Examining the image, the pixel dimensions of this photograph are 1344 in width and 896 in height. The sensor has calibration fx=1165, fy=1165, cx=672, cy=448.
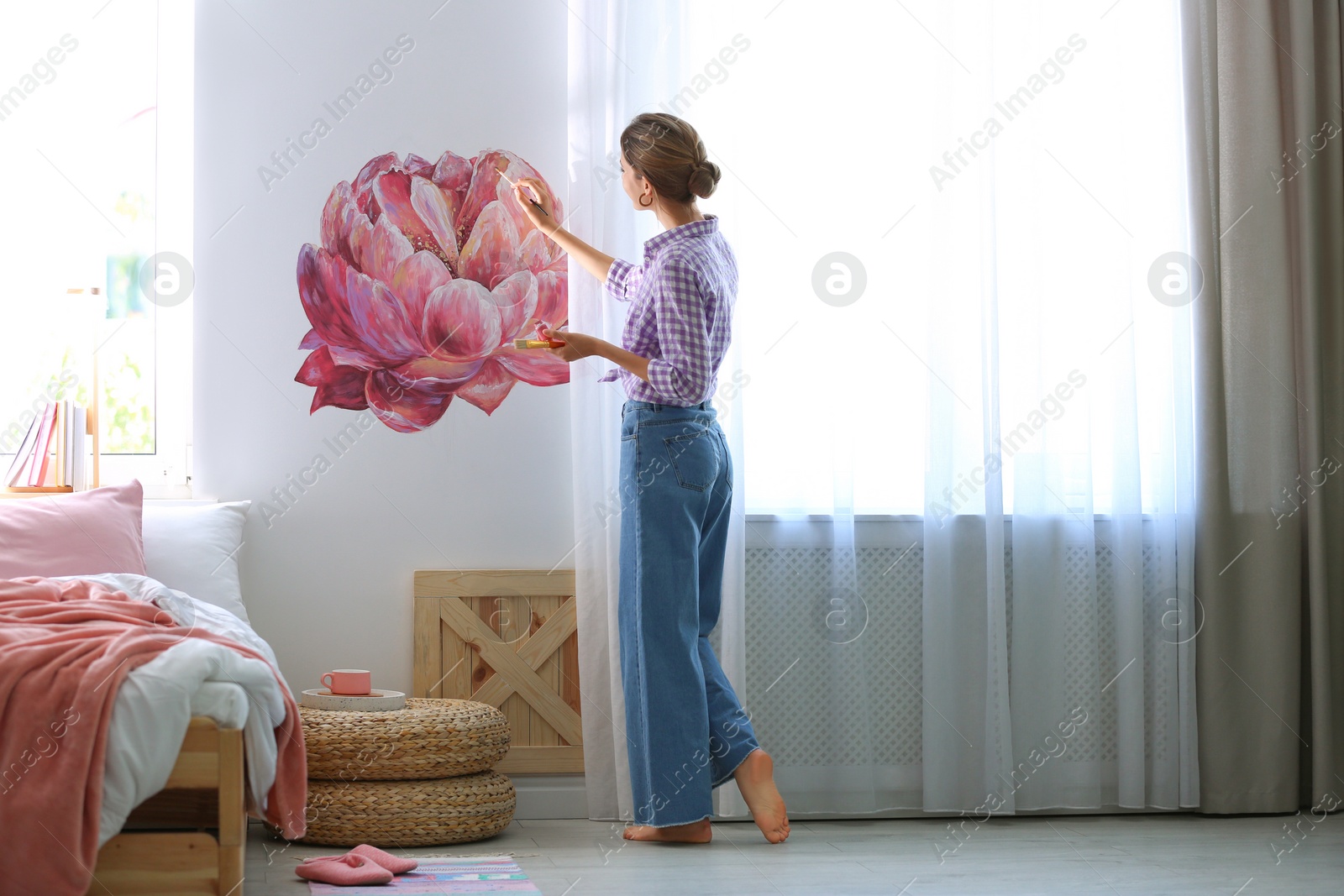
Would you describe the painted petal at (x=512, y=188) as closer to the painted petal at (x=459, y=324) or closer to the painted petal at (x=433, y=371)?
the painted petal at (x=459, y=324)

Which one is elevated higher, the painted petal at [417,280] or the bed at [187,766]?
the painted petal at [417,280]

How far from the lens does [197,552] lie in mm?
2561

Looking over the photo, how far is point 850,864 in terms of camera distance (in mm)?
2314

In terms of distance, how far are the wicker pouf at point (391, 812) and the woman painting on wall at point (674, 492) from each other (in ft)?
1.21

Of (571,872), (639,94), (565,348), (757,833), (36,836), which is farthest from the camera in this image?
(639,94)

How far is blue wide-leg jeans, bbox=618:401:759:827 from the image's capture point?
7.80ft

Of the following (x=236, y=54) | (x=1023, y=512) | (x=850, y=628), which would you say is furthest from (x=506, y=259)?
(x=1023, y=512)

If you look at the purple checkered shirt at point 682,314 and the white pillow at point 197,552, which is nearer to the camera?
the purple checkered shirt at point 682,314

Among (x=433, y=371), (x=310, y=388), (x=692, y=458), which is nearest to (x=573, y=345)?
(x=692, y=458)

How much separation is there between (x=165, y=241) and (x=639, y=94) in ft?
4.01

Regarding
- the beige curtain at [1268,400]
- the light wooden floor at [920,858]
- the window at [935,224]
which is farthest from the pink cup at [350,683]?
the beige curtain at [1268,400]

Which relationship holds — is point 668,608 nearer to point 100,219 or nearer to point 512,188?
point 512,188

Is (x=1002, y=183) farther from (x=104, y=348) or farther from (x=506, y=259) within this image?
(x=104, y=348)

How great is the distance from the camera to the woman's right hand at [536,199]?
2730mm
